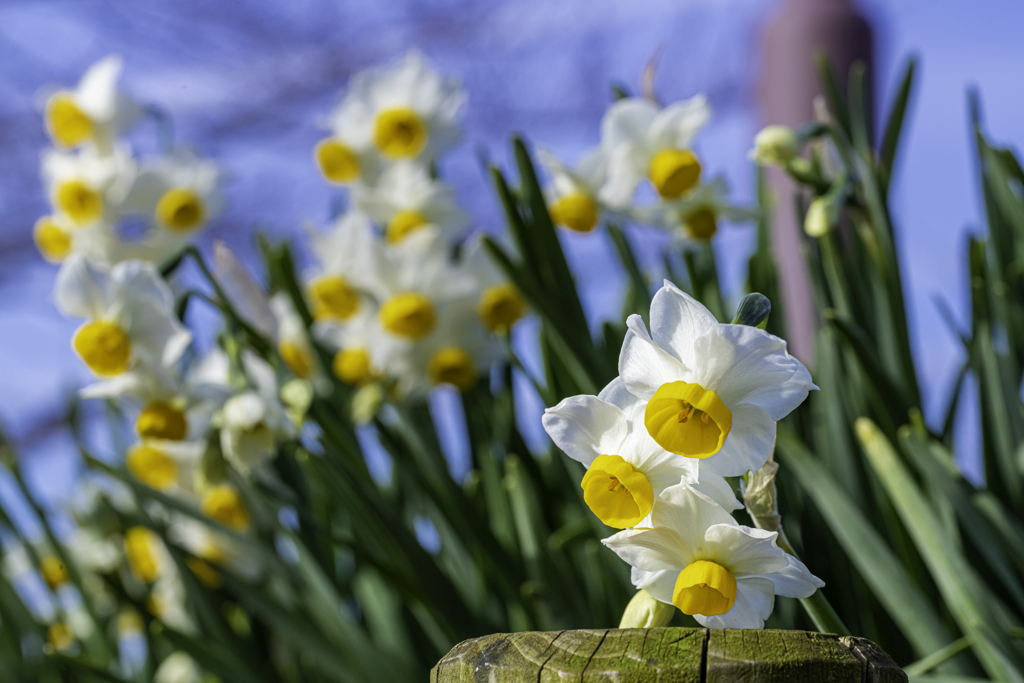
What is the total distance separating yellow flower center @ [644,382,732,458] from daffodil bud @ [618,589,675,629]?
0.38 ft

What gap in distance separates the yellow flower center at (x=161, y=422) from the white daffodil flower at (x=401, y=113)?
59cm

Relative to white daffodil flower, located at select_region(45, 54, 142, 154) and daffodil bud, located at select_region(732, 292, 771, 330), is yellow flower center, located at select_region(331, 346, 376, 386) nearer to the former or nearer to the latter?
white daffodil flower, located at select_region(45, 54, 142, 154)

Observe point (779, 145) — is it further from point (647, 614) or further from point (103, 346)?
point (103, 346)


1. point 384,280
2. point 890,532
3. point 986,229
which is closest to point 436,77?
point 384,280

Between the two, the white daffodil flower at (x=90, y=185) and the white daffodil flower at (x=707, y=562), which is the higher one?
the white daffodil flower at (x=90, y=185)

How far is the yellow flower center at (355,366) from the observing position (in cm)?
136

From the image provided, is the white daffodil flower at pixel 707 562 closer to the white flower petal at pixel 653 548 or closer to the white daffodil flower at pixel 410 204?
the white flower petal at pixel 653 548

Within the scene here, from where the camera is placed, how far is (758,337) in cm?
39

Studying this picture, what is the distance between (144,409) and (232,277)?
21 centimetres

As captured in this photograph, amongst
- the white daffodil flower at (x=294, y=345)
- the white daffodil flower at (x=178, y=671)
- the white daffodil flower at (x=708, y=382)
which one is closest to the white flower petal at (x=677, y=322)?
the white daffodil flower at (x=708, y=382)

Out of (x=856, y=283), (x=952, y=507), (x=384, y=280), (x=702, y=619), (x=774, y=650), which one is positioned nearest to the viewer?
(x=774, y=650)

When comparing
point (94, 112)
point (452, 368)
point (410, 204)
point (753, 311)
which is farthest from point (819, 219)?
point (94, 112)

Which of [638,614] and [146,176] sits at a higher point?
[146,176]

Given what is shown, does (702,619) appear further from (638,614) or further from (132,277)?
(132,277)
